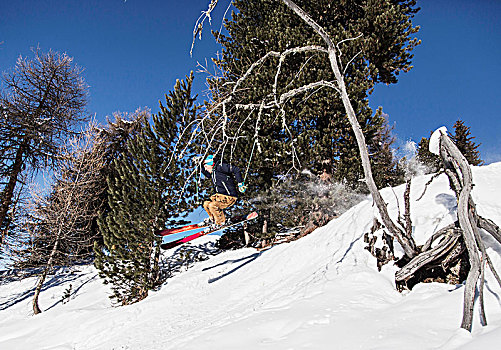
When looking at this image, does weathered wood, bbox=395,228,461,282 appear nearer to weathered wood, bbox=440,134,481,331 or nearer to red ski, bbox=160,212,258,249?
weathered wood, bbox=440,134,481,331

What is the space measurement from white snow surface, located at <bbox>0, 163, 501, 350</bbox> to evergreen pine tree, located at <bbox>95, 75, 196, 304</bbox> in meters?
1.16

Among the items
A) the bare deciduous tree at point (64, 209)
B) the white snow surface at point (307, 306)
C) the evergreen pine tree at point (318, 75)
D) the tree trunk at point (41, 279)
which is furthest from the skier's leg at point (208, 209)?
the tree trunk at point (41, 279)

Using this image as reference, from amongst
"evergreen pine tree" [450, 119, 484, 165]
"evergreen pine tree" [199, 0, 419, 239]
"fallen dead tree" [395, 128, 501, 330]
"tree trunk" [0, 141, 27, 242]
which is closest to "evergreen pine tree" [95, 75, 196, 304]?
"evergreen pine tree" [199, 0, 419, 239]

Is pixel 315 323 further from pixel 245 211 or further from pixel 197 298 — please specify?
pixel 245 211

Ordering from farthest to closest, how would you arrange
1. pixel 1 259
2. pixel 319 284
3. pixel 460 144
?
pixel 460 144, pixel 1 259, pixel 319 284

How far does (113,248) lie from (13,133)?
8614mm

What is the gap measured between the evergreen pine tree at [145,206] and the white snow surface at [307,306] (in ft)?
3.81

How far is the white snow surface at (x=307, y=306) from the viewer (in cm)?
213

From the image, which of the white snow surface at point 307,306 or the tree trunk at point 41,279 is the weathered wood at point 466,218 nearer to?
the white snow surface at point 307,306

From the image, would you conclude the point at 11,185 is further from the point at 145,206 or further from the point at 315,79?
the point at 315,79

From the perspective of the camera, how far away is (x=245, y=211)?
10836 mm

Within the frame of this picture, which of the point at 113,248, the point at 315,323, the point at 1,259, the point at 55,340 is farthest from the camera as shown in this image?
the point at 1,259

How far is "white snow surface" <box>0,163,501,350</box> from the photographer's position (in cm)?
213

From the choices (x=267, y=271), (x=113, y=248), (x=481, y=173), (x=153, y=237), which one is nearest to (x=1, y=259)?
(x=113, y=248)
